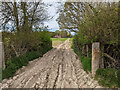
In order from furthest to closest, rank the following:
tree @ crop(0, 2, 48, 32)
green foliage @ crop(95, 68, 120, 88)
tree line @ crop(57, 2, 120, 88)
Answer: tree @ crop(0, 2, 48, 32), tree line @ crop(57, 2, 120, 88), green foliage @ crop(95, 68, 120, 88)

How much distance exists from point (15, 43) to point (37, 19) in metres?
5.05

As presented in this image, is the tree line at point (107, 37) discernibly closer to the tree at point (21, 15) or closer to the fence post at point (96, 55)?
the fence post at point (96, 55)

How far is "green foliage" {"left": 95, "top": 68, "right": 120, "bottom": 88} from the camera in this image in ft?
12.5

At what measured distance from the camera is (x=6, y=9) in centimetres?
977

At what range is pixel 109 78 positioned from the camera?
4004mm

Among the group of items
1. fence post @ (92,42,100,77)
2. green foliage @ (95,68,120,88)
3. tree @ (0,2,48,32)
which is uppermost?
tree @ (0,2,48,32)

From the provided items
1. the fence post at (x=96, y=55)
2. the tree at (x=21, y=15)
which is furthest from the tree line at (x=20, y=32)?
the fence post at (x=96, y=55)

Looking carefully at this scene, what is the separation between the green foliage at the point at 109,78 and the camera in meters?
3.82

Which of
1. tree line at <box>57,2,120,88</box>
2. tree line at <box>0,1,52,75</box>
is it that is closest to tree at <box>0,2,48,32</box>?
tree line at <box>0,1,52,75</box>

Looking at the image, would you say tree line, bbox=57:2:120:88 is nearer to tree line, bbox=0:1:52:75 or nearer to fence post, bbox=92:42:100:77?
fence post, bbox=92:42:100:77

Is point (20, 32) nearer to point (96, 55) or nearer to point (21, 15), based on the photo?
point (21, 15)

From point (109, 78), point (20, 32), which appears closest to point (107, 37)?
point (109, 78)

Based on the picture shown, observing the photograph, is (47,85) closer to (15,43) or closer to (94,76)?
(94,76)

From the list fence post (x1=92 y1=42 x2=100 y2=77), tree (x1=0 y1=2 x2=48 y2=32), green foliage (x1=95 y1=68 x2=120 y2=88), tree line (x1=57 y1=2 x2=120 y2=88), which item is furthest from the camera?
tree (x1=0 y1=2 x2=48 y2=32)
